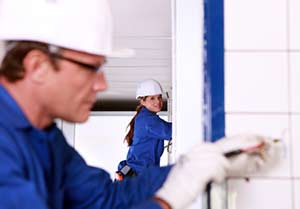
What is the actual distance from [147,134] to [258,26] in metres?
2.80

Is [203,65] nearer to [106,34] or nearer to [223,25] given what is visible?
[223,25]

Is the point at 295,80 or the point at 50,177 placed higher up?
the point at 295,80

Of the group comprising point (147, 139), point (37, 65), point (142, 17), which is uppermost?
point (142, 17)

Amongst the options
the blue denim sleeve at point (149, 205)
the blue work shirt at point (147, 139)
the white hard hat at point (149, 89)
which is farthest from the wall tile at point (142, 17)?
the blue denim sleeve at point (149, 205)

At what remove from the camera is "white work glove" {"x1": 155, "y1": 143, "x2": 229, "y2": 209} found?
111 centimetres

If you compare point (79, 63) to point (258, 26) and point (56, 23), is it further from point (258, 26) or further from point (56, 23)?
point (258, 26)

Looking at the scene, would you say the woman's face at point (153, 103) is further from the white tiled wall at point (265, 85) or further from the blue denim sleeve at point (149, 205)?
the blue denim sleeve at point (149, 205)

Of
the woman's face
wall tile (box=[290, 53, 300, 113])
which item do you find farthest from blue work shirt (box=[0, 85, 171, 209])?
the woman's face

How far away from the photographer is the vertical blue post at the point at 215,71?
130 centimetres

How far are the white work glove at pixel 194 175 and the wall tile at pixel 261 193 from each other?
157mm

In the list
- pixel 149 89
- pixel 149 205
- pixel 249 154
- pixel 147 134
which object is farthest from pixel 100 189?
pixel 149 89

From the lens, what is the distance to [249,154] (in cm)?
122

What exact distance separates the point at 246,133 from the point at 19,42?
0.64 metres

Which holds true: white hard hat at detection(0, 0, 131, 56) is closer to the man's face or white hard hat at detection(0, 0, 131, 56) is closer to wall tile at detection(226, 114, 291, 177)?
the man's face
